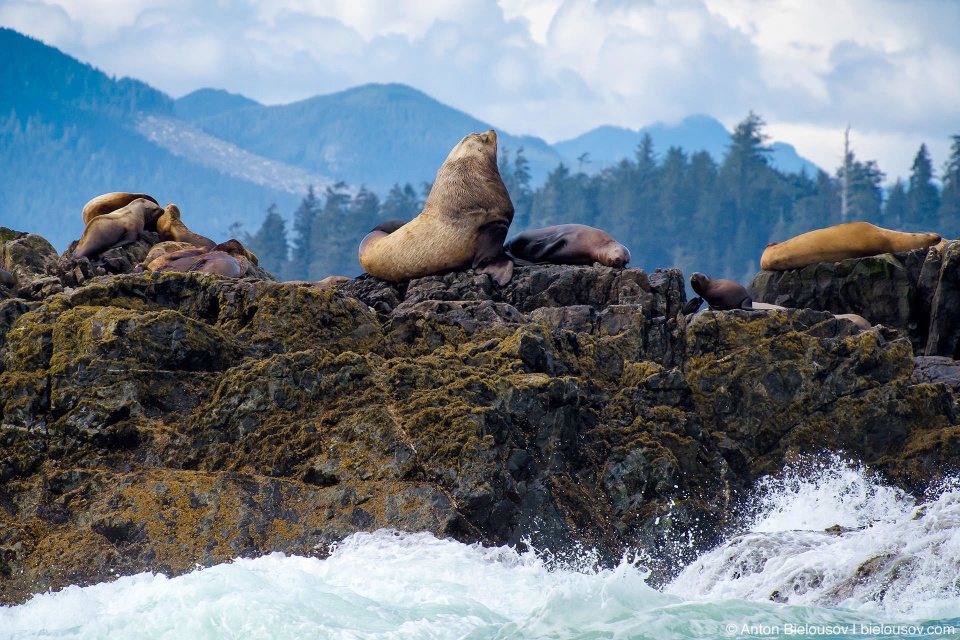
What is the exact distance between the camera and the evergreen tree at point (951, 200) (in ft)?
215

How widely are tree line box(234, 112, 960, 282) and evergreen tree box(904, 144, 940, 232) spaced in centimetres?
8

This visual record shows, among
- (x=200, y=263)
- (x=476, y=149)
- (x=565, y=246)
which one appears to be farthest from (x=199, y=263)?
(x=565, y=246)

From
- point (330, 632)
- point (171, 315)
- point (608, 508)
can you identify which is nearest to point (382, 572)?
point (330, 632)

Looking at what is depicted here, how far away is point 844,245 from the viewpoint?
31.5 feet

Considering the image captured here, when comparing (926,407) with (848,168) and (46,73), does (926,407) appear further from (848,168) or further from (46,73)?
(46,73)

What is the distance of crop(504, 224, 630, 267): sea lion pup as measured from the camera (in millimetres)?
8656

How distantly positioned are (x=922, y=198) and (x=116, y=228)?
70.1m

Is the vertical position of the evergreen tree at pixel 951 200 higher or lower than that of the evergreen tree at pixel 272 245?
higher

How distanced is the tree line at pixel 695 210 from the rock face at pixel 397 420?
60.2 m

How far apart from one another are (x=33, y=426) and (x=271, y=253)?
220ft

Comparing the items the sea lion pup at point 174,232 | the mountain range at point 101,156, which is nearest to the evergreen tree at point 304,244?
the sea lion pup at point 174,232

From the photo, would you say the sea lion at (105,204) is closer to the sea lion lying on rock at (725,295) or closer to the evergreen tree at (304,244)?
the sea lion lying on rock at (725,295)

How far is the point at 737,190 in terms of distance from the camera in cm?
7125

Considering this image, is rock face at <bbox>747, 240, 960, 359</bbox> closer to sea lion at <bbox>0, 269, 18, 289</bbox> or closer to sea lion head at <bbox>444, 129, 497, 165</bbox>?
sea lion head at <bbox>444, 129, 497, 165</bbox>
